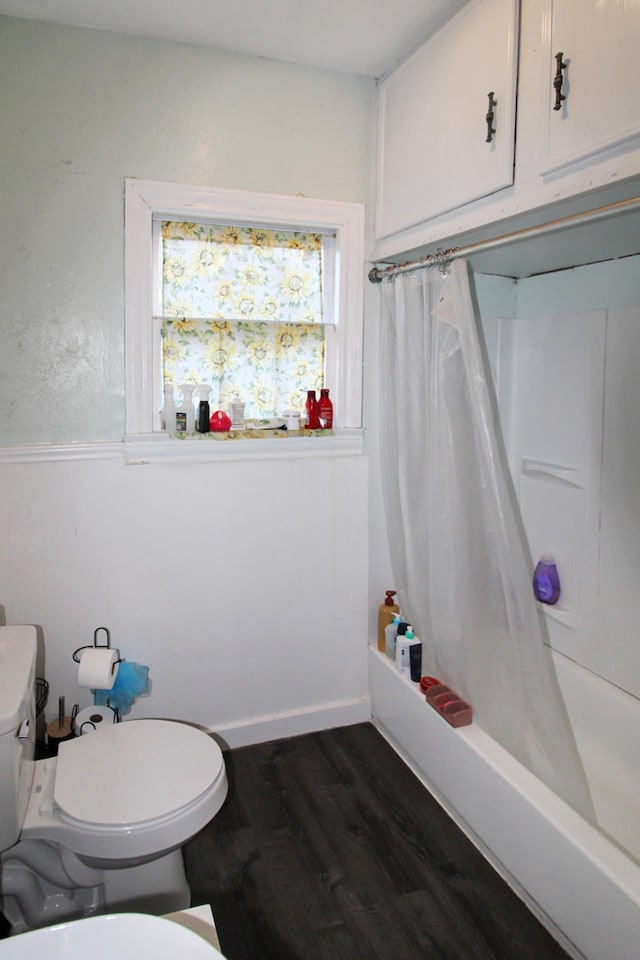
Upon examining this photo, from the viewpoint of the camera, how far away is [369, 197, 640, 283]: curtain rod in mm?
1339

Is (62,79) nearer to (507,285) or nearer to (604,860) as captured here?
(507,285)

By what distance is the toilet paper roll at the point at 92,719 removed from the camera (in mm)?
2008

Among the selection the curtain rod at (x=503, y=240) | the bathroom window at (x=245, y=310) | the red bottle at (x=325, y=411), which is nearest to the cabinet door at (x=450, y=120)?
the curtain rod at (x=503, y=240)

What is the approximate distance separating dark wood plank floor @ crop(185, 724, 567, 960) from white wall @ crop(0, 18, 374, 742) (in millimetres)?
307

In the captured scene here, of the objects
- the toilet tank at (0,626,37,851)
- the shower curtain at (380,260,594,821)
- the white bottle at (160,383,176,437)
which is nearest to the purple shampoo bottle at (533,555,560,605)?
the shower curtain at (380,260,594,821)

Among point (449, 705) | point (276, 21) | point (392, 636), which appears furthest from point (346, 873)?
point (276, 21)

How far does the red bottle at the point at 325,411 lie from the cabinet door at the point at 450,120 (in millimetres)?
600

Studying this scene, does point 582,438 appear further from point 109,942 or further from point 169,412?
point 109,942

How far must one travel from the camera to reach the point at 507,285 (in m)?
2.39

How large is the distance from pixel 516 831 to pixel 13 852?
126 cm

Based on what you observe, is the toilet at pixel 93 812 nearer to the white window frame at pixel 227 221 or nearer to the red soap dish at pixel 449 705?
the red soap dish at pixel 449 705

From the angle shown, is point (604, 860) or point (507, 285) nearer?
point (604, 860)

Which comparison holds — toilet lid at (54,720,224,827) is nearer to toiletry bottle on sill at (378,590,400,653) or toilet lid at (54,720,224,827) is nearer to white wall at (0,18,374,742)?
white wall at (0,18,374,742)

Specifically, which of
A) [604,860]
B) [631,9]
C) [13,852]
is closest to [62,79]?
[631,9]
